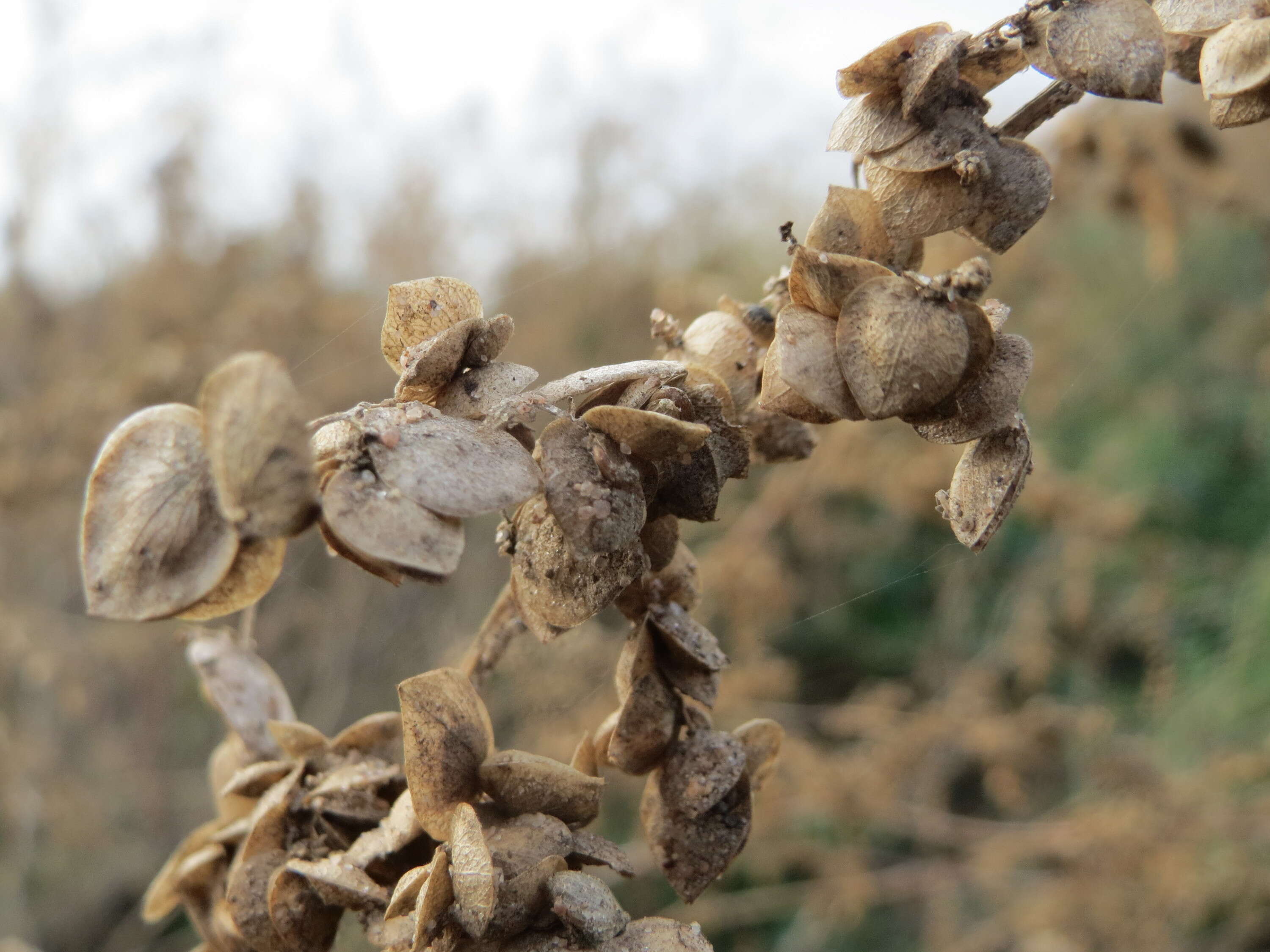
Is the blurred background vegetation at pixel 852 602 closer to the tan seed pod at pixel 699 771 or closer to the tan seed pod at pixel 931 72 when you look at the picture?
the tan seed pod at pixel 699 771

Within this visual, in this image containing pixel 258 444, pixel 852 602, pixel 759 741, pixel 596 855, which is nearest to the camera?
pixel 258 444

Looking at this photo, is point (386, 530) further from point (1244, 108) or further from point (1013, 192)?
point (1244, 108)

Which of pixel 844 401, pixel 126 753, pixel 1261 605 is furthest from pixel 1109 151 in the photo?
pixel 126 753

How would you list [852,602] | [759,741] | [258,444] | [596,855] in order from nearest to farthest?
[258,444], [596,855], [759,741], [852,602]

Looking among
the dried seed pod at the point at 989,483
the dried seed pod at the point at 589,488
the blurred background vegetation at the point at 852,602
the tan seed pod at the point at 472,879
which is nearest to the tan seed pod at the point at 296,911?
the tan seed pod at the point at 472,879

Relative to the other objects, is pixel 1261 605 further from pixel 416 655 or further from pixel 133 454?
pixel 133 454

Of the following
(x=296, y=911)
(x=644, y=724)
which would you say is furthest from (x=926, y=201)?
(x=296, y=911)
